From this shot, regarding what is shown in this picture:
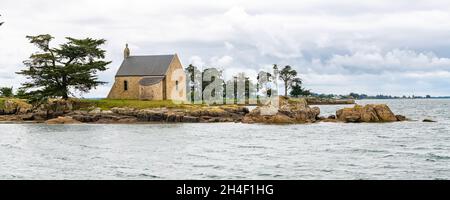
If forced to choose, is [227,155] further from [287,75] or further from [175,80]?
[287,75]

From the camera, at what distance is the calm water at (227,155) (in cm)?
2241

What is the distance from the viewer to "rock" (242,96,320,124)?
55.4 meters

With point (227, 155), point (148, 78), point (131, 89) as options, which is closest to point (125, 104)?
point (148, 78)

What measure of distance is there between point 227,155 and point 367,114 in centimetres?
3070

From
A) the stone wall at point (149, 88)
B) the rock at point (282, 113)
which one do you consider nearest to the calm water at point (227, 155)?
the rock at point (282, 113)

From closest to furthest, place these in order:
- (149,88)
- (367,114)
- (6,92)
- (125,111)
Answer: (367,114) → (125,111) → (149,88) → (6,92)

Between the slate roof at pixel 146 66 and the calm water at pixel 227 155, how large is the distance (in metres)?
27.9

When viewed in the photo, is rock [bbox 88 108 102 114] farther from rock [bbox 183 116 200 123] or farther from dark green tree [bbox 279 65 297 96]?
dark green tree [bbox 279 65 297 96]

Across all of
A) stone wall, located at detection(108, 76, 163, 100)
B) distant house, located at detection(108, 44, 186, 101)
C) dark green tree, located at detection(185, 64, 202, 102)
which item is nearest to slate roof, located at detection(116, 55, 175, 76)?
distant house, located at detection(108, 44, 186, 101)

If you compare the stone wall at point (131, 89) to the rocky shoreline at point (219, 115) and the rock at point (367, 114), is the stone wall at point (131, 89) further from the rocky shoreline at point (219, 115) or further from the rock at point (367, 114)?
the rock at point (367, 114)

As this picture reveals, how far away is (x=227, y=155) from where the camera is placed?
2894cm
